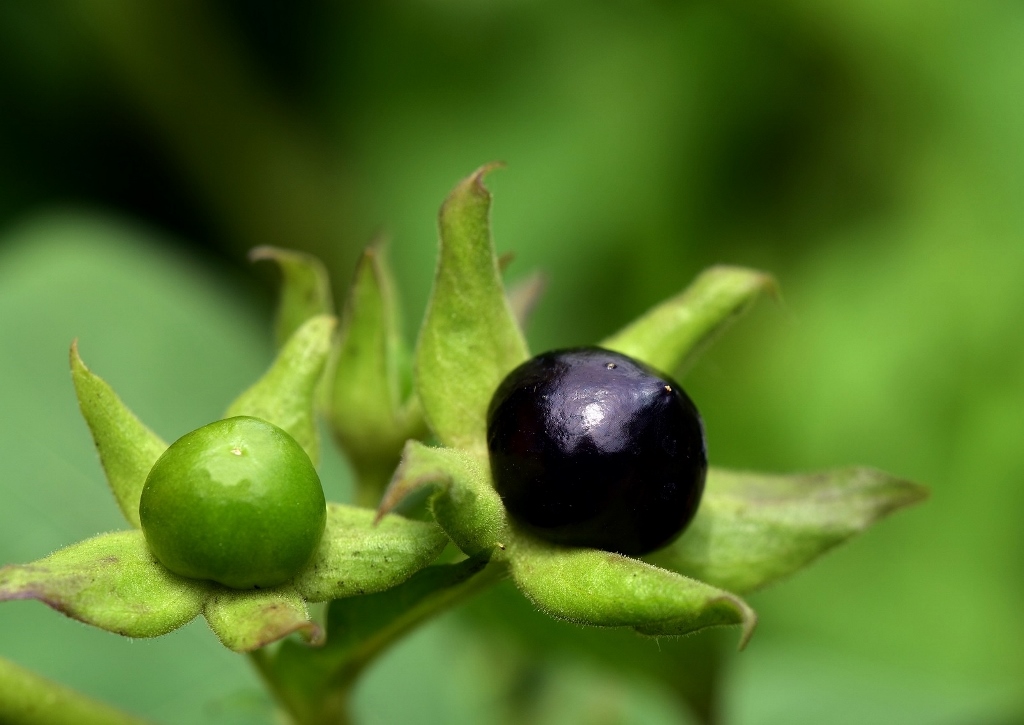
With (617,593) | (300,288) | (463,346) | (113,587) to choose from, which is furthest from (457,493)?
(300,288)

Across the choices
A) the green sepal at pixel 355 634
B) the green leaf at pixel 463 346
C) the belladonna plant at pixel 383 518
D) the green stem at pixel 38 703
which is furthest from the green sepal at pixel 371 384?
the green stem at pixel 38 703

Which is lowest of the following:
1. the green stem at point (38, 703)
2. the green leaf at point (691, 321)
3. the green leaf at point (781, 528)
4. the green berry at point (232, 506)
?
the green stem at point (38, 703)

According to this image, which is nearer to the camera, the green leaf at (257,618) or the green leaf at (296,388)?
the green leaf at (257,618)

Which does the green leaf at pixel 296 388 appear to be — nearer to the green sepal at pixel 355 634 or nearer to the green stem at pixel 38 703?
the green sepal at pixel 355 634

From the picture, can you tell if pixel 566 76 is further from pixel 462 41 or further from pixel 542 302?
pixel 542 302

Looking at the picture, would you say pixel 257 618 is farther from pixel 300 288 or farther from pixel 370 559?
pixel 300 288

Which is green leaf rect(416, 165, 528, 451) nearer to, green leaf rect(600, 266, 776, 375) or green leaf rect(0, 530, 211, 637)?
green leaf rect(600, 266, 776, 375)

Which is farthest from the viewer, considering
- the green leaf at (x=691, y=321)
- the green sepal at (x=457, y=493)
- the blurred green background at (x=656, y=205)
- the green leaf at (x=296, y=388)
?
the blurred green background at (x=656, y=205)
